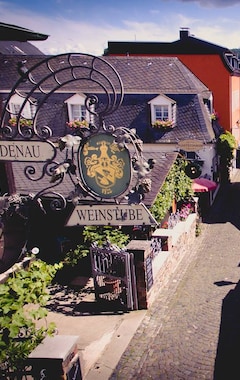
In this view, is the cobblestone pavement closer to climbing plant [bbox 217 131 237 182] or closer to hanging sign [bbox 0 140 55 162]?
hanging sign [bbox 0 140 55 162]

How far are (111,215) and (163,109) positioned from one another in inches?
601

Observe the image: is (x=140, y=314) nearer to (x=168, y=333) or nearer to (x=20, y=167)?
(x=168, y=333)

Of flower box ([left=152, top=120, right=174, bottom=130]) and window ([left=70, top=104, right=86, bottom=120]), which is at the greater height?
window ([left=70, top=104, right=86, bottom=120])

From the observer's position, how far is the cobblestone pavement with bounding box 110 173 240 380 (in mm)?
6957

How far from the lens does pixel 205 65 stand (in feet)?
82.0

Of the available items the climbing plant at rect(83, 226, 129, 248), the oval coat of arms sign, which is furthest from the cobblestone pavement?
the oval coat of arms sign

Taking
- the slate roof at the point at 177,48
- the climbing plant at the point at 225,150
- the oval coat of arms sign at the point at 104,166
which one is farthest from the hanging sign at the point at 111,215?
the slate roof at the point at 177,48

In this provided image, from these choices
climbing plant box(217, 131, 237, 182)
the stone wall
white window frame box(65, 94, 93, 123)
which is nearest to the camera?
the stone wall

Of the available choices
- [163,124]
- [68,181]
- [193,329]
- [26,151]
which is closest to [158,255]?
[193,329]

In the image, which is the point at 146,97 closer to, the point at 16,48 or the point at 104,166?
the point at 16,48

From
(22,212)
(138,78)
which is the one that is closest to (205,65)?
(138,78)

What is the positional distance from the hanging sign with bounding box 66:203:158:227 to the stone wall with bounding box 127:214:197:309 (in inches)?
163

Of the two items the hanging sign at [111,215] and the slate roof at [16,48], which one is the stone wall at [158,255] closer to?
the hanging sign at [111,215]

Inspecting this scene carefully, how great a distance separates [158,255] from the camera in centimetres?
1073
